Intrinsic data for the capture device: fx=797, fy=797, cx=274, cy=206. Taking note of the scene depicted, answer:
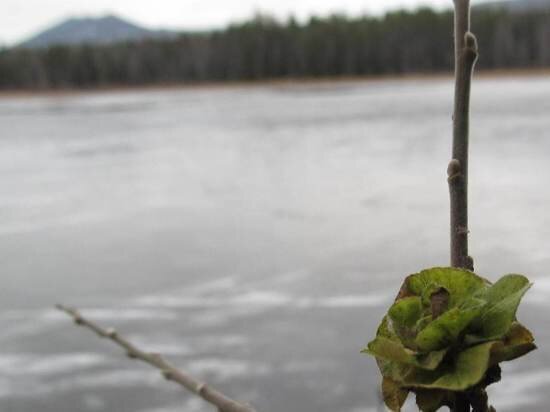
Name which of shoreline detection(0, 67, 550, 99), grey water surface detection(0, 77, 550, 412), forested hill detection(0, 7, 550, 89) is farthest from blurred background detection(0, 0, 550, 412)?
forested hill detection(0, 7, 550, 89)

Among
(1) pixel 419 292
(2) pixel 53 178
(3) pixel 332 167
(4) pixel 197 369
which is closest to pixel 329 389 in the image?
(4) pixel 197 369

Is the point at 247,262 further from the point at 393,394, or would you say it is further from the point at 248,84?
the point at 248,84

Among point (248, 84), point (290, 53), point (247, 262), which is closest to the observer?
point (247, 262)

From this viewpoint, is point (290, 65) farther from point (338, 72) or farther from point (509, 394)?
point (509, 394)

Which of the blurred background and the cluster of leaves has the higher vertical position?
the cluster of leaves

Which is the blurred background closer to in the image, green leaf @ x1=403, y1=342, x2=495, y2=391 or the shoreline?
green leaf @ x1=403, y1=342, x2=495, y2=391

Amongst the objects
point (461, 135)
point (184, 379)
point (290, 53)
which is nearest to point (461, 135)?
point (461, 135)

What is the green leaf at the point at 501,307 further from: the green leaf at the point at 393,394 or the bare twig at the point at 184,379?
the bare twig at the point at 184,379
